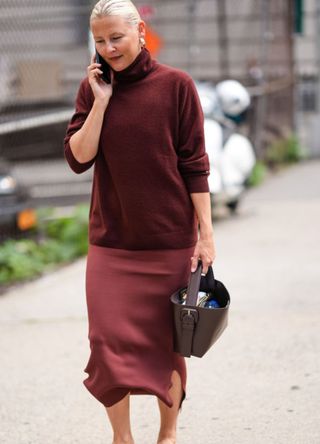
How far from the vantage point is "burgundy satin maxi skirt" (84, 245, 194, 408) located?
158 inches

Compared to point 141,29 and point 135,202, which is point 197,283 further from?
point 141,29

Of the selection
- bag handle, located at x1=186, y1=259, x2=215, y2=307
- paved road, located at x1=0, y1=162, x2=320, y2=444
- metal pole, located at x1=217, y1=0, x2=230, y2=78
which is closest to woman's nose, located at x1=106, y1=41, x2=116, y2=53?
bag handle, located at x1=186, y1=259, x2=215, y2=307

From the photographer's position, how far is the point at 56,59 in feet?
39.4

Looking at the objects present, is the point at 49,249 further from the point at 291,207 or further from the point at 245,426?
the point at 245,426

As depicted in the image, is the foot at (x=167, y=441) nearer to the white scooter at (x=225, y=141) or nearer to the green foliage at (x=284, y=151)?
the white scooter at (x=225, y=141)

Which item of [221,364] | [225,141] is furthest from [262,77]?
[221,364]

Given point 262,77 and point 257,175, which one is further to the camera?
point 262,77

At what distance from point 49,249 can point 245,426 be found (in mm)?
4777

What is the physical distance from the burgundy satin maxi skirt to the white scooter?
5.93 metres

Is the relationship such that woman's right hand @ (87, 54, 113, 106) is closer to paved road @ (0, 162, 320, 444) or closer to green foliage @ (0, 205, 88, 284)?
paved road @ (0, 162, 320, 444)

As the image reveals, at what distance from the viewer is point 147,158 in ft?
12.9

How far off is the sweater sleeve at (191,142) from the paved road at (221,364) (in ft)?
3.92

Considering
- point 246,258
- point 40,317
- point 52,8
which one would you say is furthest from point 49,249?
point 52,8

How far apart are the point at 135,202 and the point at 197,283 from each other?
0.38m
